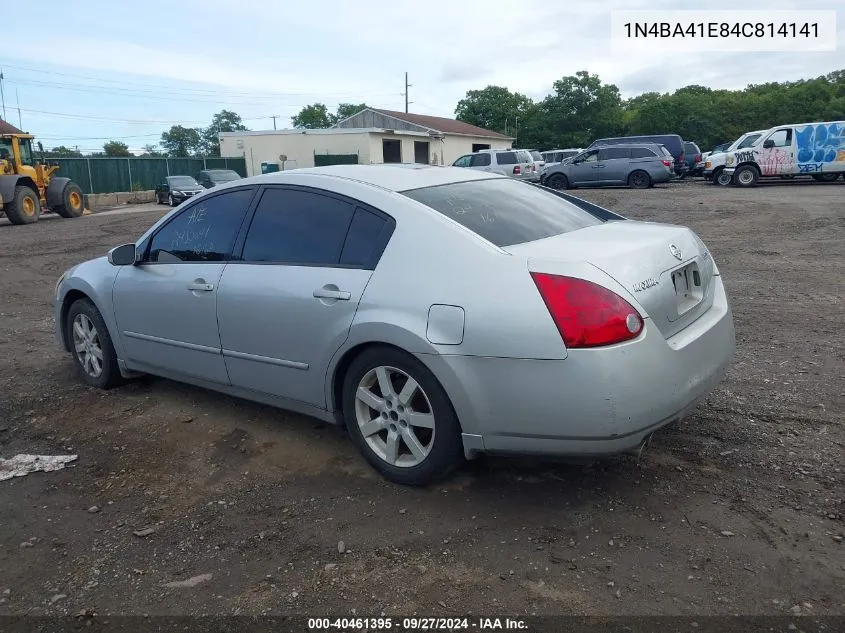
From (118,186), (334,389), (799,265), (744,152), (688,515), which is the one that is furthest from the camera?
(118,186)

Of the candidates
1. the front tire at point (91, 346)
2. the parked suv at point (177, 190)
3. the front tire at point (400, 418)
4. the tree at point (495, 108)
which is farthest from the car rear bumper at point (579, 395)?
the tree at point (495, 108)

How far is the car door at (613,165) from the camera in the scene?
24516 millimetres

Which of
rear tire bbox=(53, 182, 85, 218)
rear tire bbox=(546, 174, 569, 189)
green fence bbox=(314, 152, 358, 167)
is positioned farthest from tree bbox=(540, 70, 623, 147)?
rear tire bbox=(53, 182, 85, 218)

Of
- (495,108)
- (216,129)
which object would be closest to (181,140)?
(216,129)

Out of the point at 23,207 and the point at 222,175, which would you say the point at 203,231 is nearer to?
the point at 23,207

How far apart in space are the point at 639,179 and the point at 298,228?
2267 centimetres

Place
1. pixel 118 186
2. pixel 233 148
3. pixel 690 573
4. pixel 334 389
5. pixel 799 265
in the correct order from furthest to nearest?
pixel 233 148 < pixel 118 186 < pixel 799 265 < pixel 334 389 < pixel 690 573

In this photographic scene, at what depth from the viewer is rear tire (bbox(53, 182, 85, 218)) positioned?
23.7 metres

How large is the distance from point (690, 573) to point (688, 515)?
0.44m

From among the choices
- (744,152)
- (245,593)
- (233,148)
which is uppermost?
(233,148)

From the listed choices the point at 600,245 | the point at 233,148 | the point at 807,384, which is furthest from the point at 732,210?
the point at 233,148

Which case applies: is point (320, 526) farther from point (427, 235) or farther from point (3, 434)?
point (3, 434)

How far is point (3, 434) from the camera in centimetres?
441

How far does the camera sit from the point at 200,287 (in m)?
4.18
